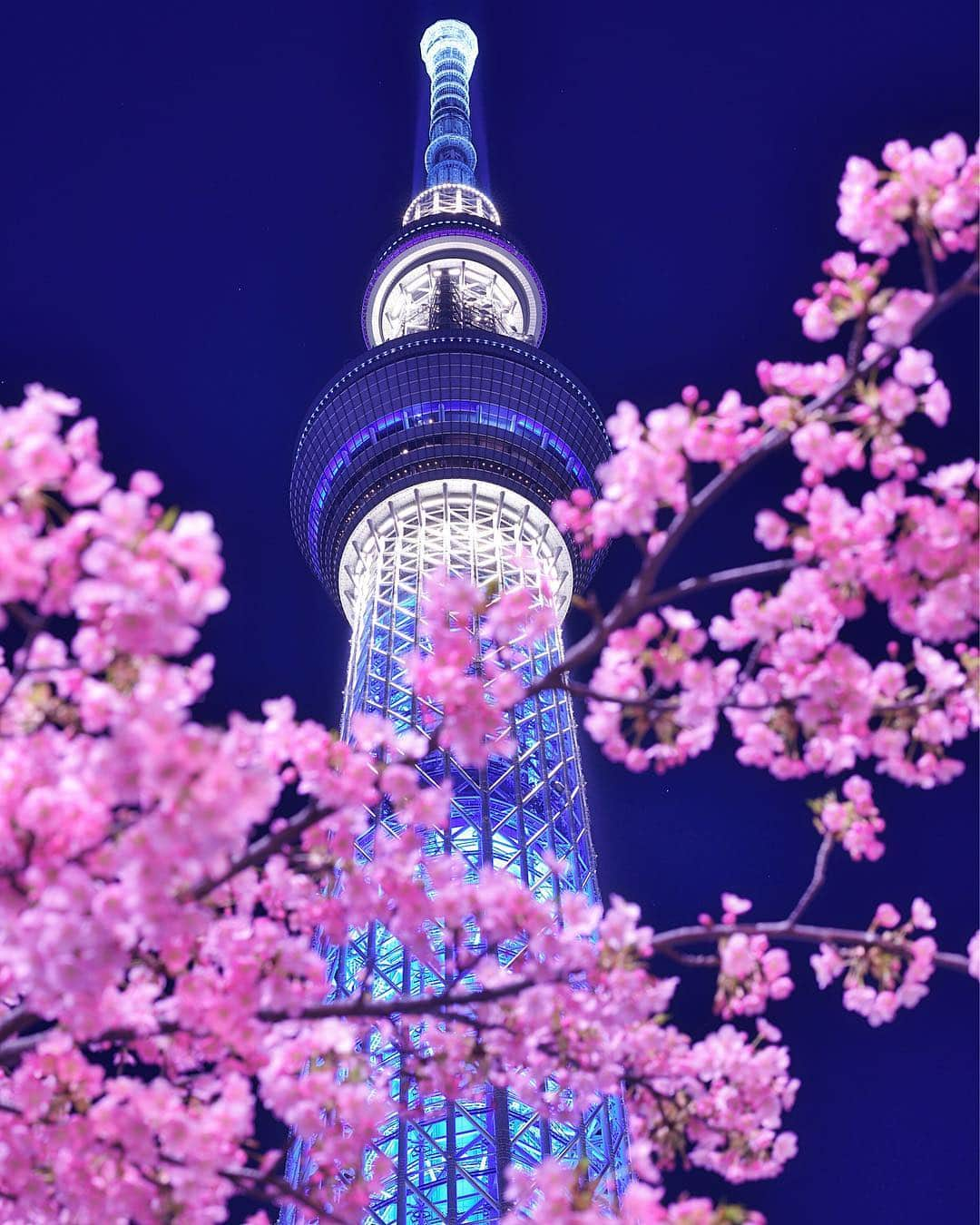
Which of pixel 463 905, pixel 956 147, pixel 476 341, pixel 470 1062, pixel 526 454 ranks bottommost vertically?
pixel 470 1062

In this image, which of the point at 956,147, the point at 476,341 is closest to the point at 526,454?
the point at 476,341

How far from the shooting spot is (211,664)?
5309mm

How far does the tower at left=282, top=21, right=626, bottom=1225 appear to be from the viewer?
22.6 metres

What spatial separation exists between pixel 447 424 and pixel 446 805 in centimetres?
2807

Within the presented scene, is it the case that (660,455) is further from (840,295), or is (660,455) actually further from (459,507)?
(459,507)

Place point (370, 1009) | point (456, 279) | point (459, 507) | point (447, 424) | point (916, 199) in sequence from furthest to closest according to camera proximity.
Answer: point (456, 279)
point (459, 507)
point (447, 424)
point (916, 199)
point (370, 1009)

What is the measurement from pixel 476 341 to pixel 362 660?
10544 mm

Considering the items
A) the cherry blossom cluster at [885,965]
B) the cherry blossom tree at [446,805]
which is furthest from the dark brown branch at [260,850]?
the cherry blossom cluster at [885,965]

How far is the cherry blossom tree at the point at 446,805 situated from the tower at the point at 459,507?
15.0m

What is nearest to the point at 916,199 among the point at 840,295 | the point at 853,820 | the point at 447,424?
the point at 840,295

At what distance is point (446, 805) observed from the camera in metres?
5.82

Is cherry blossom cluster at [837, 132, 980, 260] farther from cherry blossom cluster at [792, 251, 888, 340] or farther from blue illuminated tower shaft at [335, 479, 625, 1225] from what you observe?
blue illuminated tower shaft at [335, 479, 625, 1225]

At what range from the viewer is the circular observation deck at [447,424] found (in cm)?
3297

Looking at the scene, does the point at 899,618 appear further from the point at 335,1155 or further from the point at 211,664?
the point at 335,1155
